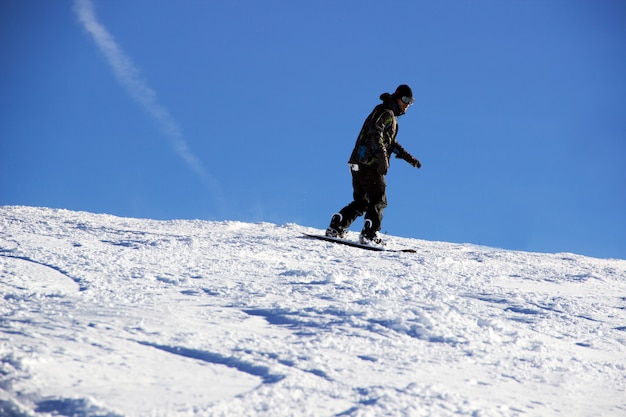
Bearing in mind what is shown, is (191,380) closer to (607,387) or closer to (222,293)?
(222,293)

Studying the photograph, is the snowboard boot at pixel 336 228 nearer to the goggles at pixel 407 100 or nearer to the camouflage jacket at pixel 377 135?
the camouflage jacket at pixel 377 135

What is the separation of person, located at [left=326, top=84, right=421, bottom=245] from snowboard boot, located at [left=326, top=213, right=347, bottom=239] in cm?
2

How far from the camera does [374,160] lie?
844cm

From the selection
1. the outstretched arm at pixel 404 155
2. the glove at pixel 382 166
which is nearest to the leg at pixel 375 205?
the glove at pixel 382 166

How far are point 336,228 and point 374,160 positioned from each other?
3.90 ft

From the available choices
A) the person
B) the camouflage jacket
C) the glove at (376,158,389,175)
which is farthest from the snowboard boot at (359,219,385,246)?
the camouflage jacket

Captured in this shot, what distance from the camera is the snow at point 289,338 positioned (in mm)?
2541

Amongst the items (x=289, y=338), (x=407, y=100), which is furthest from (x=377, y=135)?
(x=289, y=338)

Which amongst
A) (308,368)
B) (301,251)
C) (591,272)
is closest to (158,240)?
(301,251)

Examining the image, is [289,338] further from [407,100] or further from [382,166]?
[407,100]

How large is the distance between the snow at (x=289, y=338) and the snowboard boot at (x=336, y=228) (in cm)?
249

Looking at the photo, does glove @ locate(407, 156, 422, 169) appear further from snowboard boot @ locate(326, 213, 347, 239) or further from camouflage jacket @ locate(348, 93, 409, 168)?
snowboard boot @ locate(326, 213, 347, 239)

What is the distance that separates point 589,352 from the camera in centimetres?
375

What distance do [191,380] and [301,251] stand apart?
4578 millimetres
